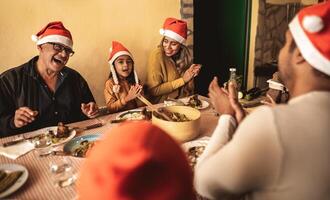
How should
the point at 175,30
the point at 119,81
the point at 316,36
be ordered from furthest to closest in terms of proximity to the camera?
the point at 175,30 → the point at 119,81 → the point at 316,36

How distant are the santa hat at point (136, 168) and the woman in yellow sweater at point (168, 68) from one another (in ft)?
7.79

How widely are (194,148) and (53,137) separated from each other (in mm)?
762

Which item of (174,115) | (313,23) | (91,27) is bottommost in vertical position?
(174,115)

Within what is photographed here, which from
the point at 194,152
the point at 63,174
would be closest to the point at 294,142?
the point at 194,152

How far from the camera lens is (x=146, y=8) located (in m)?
3.19

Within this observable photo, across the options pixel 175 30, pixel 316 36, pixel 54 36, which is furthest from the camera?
pixel 175 30

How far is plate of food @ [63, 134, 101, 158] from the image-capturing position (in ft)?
5.06

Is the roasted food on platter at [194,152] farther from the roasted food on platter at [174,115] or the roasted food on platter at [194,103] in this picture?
the roasted food on platter at [194,103]

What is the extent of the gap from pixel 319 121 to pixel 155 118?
0.94 m

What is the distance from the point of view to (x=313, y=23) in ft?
2.96

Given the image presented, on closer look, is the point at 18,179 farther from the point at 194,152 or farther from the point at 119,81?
the point at 119,81

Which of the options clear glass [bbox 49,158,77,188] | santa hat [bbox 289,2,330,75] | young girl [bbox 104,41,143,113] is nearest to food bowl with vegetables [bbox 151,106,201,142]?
clear glass [bbox 49,158,77,188]

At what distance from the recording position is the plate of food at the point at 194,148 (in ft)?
4.88

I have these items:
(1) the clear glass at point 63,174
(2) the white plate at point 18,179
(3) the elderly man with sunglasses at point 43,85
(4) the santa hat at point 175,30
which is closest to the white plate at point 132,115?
(3) the elderly man with sunglasses at point 43,85
